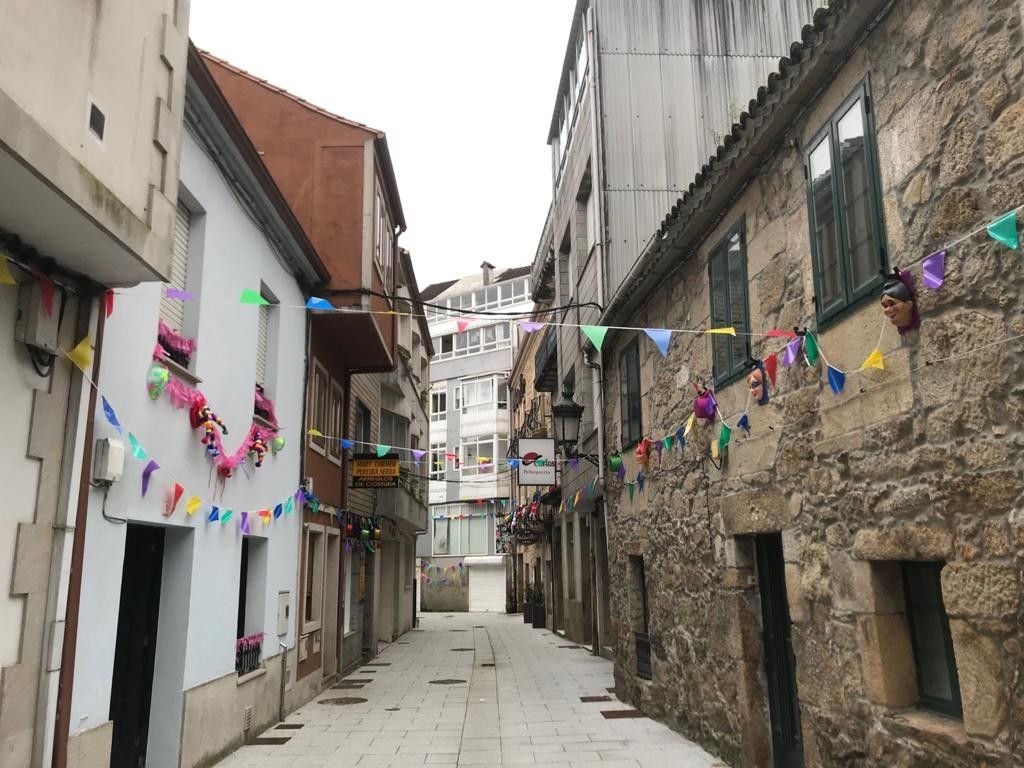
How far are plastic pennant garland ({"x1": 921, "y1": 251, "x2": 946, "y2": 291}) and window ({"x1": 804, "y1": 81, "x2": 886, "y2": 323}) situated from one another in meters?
0.50

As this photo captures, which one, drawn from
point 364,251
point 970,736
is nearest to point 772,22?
point 364,251

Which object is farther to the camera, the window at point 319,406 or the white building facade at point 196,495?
the window at point 319,406

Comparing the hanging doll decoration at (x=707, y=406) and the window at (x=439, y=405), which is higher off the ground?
the window at (x=439, y=405)

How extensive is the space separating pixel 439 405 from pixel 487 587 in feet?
34.2

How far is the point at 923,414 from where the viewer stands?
4.43 m

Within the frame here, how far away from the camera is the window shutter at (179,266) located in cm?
750

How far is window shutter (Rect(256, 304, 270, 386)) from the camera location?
33.2 ft

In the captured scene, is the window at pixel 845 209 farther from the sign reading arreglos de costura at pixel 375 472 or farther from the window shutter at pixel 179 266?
the sign reading arreglos de costura at pixel 375 472

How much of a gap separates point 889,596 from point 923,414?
1268mm

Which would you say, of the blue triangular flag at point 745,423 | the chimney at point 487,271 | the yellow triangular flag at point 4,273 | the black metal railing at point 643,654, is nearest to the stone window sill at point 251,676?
the black metal railing at point 643,654

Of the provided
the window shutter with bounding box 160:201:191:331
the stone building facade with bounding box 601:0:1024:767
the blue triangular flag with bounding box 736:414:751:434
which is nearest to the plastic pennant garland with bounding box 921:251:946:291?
the stone building facade with bounding box 601:0:1024:767

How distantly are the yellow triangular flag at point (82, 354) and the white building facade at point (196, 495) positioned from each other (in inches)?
18.9

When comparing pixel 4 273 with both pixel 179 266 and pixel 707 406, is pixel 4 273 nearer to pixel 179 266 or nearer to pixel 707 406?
pixel 179 266

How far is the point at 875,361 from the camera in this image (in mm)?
4652
